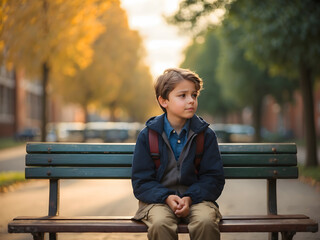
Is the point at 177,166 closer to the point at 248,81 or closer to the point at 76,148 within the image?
the point at 76,148

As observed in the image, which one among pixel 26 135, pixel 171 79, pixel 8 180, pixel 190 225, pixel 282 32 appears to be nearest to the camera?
pixel 190 225

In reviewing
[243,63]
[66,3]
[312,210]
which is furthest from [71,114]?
[312,210]

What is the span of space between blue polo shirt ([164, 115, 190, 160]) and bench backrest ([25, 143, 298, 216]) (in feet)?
1.89

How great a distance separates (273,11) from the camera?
32.8 feet

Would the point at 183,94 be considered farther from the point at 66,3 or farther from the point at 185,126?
the point at 66,3

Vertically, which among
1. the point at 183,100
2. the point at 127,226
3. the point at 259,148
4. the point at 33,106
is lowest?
the point at 127,226

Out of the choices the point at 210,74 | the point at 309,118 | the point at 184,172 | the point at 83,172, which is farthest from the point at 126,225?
the point at 210,74

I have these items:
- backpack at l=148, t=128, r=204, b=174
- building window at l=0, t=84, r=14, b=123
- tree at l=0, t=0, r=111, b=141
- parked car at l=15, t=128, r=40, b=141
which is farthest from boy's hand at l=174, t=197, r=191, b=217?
building window at l=0, t=84, r=14, b=123

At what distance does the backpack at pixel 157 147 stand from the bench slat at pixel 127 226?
1.68ft

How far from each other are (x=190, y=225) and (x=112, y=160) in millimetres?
1115

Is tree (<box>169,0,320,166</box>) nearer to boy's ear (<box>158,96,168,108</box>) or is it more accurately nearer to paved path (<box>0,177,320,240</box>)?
paved path (<box>0,177,320,240</box>)

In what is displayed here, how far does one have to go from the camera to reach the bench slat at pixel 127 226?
3.20 m

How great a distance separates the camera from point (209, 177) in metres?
3.35

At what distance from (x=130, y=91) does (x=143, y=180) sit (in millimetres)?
33679
